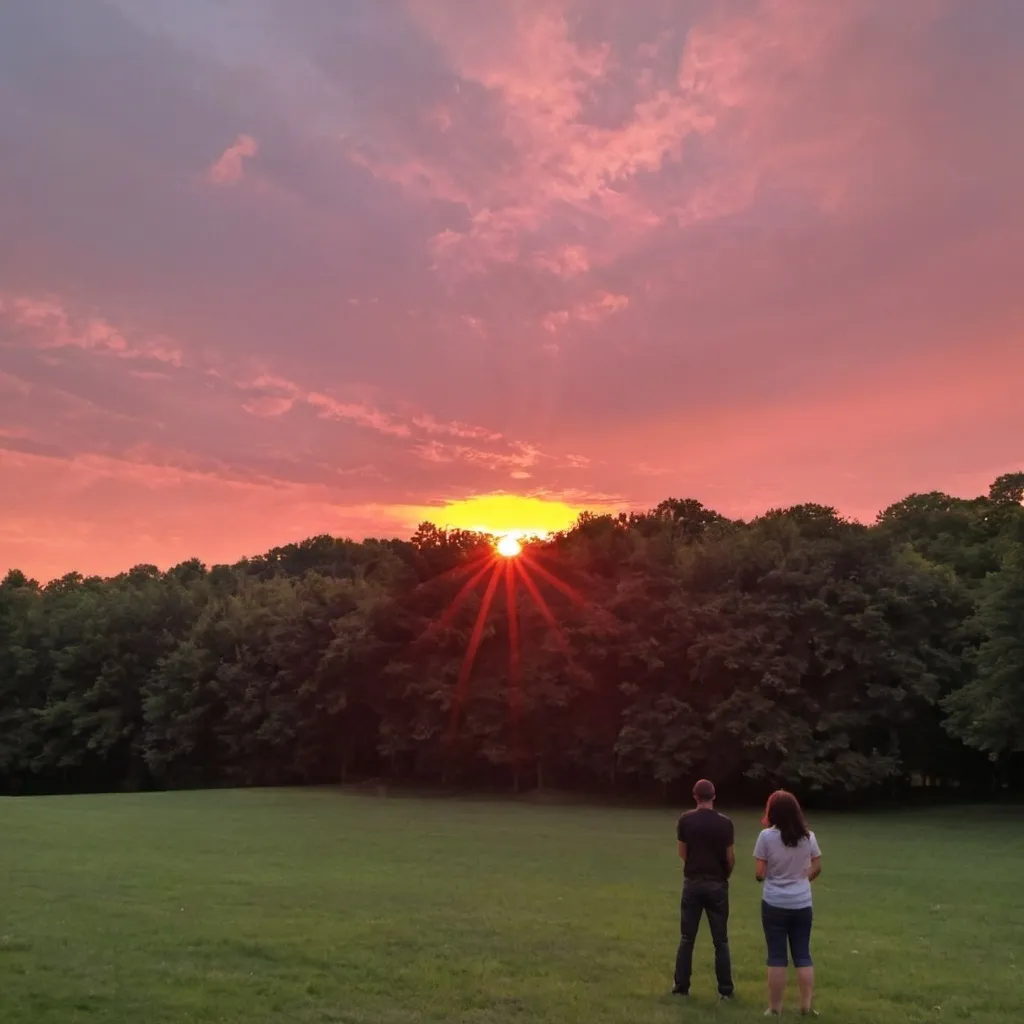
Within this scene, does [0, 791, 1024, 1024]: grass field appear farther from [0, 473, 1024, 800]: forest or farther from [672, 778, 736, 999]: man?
[0, 473, 1024, 800]: forest

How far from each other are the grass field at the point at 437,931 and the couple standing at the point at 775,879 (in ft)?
1.89

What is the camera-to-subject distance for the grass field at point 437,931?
959cm

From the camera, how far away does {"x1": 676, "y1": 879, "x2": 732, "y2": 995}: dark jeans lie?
388 inches

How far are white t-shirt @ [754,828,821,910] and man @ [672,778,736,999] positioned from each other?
668 mm

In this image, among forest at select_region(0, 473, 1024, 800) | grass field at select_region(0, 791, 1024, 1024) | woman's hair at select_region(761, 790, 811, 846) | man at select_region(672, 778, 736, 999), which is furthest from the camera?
forest at select_region(0, 473, 1024, 800)

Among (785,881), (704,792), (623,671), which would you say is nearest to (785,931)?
(785,881)

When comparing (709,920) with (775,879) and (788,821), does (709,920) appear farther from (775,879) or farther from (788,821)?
(788,821)

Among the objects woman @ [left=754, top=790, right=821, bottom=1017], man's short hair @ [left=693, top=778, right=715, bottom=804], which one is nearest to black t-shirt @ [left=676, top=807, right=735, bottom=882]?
man's short hair @ [left=693, top=778, right=715, bottom=804]

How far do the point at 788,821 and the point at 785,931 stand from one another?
3.56 ft

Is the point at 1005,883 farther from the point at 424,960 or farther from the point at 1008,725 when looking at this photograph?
the point at 1008,725

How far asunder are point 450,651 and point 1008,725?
2755 centimetres

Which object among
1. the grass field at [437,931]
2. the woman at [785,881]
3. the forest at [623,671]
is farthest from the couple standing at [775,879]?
the forest at [623,671]

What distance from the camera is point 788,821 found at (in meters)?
9.09

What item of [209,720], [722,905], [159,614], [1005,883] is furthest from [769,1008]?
[159,614]
